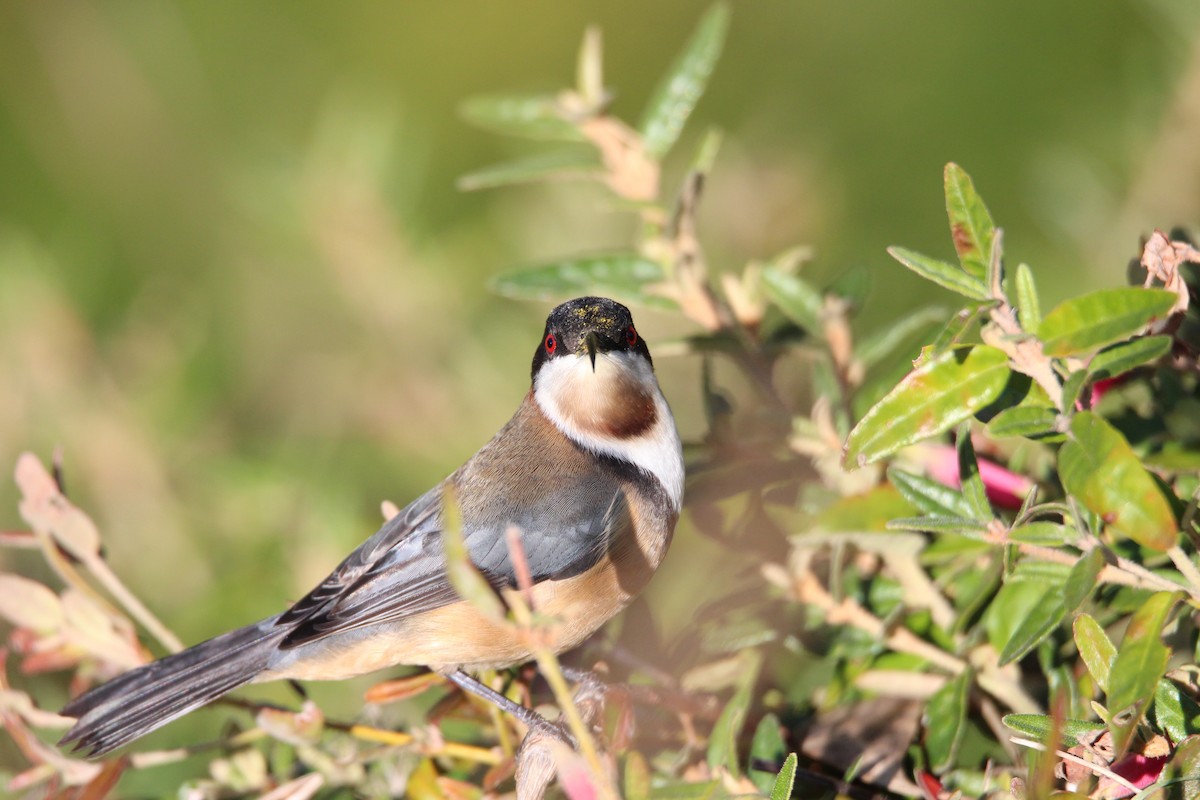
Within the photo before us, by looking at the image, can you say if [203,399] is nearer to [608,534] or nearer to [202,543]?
[202,543]

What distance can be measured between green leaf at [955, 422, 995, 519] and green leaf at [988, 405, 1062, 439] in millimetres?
189

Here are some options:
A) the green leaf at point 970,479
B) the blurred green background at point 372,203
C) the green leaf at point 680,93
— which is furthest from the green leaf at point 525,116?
the green leaf at point 970,479

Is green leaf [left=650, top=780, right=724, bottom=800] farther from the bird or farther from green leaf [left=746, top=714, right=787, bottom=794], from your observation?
A: the bird

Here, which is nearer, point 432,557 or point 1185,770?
point 1185,770

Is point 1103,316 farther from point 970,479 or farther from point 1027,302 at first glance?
point 970,479

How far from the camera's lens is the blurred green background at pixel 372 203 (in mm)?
3854

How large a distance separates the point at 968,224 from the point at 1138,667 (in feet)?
2.23

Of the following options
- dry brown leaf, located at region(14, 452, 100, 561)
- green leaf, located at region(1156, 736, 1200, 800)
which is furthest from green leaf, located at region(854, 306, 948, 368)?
dry brown leaf, located at region(14, 452, 100, 561)

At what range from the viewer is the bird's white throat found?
3.05 meters

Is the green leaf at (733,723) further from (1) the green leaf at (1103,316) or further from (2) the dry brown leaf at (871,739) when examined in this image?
(1) the green leaf at (1103,316)

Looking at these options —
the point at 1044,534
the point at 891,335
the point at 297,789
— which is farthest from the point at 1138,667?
the point at 297,789

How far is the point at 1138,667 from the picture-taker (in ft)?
5.03

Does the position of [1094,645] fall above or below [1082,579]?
below

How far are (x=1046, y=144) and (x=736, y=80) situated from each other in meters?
1.56
